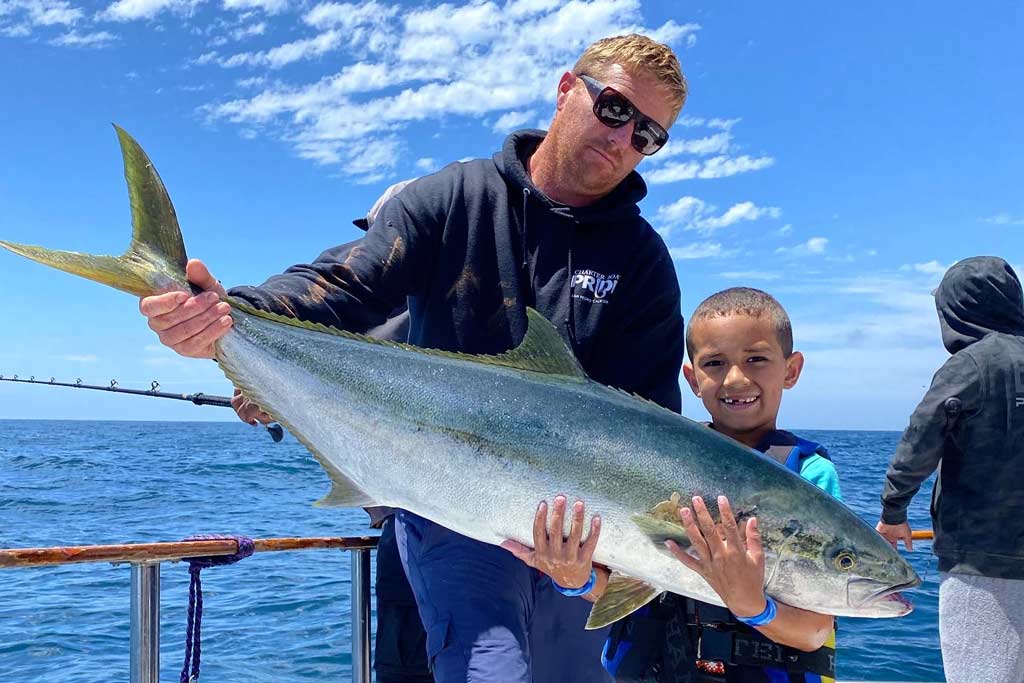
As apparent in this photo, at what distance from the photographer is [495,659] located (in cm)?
279

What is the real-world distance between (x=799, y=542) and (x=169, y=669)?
24.4ft

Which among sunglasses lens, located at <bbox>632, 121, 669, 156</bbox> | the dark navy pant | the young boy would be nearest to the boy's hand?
the young boy

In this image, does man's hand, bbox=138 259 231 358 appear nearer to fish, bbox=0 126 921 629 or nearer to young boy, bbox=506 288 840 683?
fish, bbox=0 126 921 629

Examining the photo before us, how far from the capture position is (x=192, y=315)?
108 inches

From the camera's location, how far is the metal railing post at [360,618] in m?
4.20

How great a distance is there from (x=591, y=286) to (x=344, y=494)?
4.41 feet

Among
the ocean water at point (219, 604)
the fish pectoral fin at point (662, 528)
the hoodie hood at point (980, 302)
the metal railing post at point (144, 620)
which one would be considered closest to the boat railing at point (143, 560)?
the metal railing post at point (144, 620)

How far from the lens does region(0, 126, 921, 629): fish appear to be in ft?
8.48

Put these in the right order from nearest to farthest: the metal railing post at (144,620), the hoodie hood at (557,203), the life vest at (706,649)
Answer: the life vest at (706,649) < the metal railing post at (144,620) < the hoodie hood at (557,203)

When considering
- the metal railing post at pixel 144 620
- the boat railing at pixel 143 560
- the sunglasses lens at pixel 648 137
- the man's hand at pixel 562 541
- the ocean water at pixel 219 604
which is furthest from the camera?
the ocean water at pixel 219 604

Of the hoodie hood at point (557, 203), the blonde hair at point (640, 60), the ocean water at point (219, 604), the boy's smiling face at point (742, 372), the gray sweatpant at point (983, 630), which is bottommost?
the ocean water at point (219, 604)

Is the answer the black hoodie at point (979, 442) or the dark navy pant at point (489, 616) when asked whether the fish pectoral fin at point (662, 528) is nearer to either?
the dark navy pant at point (489, 616)

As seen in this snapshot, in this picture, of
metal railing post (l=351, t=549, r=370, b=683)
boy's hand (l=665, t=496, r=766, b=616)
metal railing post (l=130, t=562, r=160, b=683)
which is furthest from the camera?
metal railing post (l=351, t=549, r=370, b=683)

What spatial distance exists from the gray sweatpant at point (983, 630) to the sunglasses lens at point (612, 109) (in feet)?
10.1
